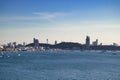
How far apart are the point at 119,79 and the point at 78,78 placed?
755 cm

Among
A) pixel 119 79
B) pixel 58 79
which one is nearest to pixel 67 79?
pixel 58 79

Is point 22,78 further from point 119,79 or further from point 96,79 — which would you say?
point 119,79

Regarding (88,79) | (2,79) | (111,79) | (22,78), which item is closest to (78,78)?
(88,79)

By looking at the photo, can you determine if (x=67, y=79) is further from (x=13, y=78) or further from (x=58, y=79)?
(x=13, y=78)

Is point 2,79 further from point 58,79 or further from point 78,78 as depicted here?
point 78,78

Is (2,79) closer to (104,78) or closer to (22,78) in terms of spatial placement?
(22,78)

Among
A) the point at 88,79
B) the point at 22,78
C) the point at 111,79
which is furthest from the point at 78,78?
the point at 22,78

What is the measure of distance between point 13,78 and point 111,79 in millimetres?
18230

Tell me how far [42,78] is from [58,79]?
3.48 metres

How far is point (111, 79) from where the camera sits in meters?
58.0

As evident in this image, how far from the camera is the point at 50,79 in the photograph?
57.4 m

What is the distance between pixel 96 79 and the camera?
5750cm

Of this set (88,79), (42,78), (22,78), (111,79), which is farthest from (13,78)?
(111,79)

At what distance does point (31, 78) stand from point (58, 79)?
5448 millimetres
